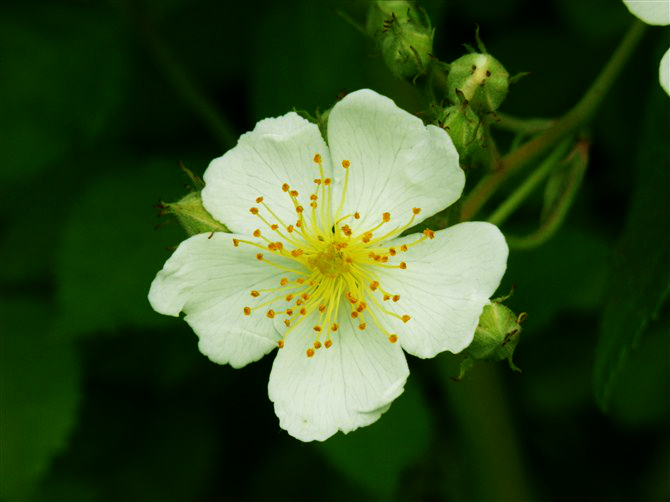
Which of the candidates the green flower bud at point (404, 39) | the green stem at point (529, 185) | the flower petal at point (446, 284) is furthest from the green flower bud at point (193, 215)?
the green stem at point (529, 185)

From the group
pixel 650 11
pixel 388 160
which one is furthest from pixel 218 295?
pixel 650 11

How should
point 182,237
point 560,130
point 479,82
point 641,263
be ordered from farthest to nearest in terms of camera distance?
point 182,237 < point 560,130 < point 641,263 < point 479,82

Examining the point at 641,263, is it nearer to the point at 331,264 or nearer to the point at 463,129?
the point at 463,129

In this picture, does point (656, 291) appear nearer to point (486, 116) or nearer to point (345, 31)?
point (486, 116)

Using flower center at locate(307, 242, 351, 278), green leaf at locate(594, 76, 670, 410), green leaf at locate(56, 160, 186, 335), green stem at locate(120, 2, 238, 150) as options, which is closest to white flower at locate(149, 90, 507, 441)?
flower center at locate(307, 242, 351, 278)

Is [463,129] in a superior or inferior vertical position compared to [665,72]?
inferior

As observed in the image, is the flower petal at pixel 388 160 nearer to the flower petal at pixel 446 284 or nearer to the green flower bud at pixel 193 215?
the flower petal at pixel 446 284
